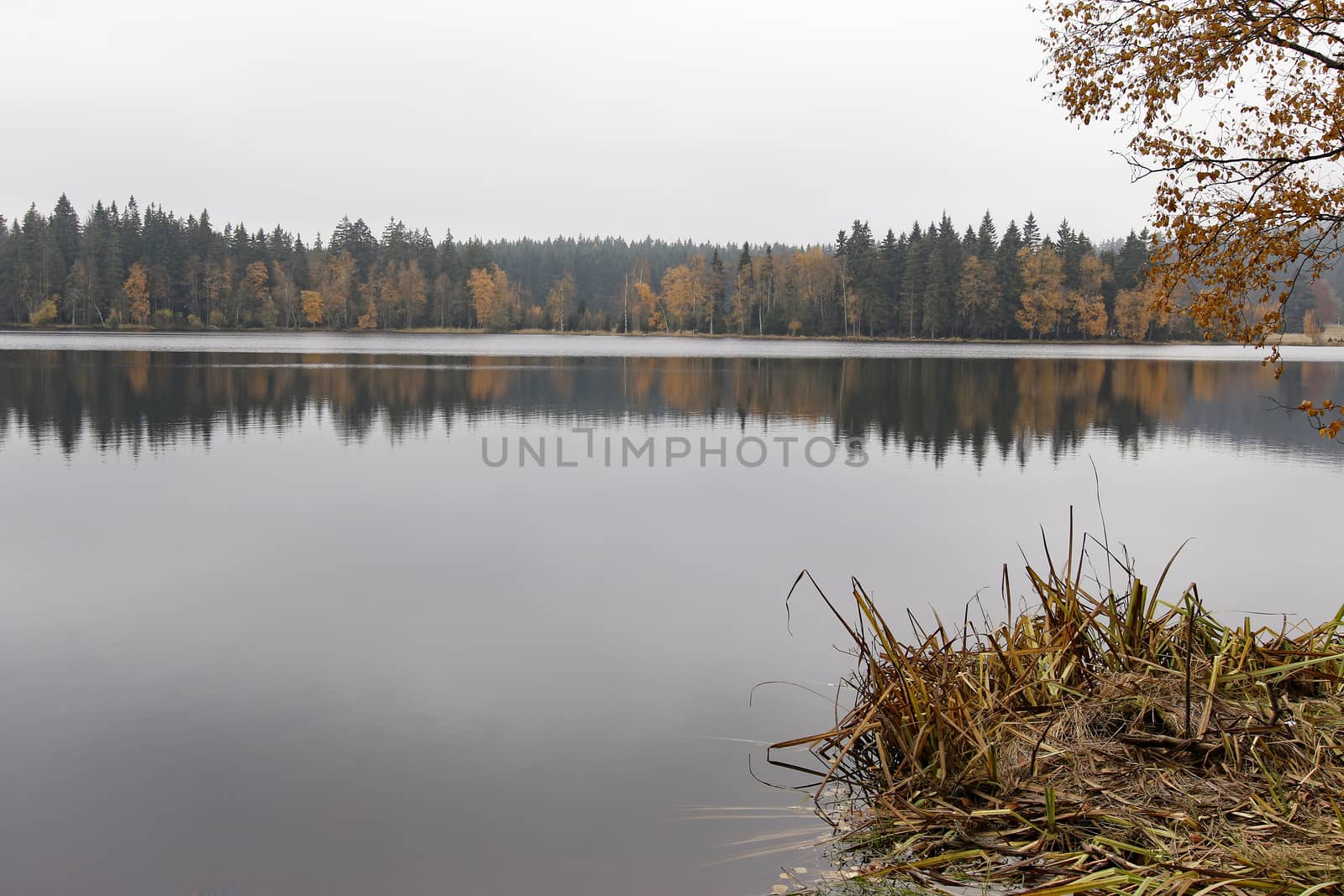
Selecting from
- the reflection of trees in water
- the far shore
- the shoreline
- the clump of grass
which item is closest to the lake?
the reflection of trees in water

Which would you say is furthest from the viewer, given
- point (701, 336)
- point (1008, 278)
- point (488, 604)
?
point (701, 336)

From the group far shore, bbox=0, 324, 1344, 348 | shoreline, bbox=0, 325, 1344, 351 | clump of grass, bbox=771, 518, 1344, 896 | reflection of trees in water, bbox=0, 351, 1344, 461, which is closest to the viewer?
clump of grass, bbox=771, 518, 1344, 896

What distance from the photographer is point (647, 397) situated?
33.7 meters

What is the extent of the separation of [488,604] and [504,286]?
126 meters

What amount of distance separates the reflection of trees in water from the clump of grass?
48.2 ft

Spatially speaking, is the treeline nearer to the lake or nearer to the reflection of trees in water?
the reflection of trees in water

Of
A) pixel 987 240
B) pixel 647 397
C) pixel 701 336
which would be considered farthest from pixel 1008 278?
pixel 647 397

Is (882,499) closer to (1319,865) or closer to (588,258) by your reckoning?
(1319,865)

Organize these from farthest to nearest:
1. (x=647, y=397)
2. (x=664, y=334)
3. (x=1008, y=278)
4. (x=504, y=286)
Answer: (x=504, y=286) → (x=664, y=334) → (x=1008, y=278) → (x=647, y=397)

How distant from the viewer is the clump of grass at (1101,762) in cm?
441

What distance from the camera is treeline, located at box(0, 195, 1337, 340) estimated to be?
97.4 metres

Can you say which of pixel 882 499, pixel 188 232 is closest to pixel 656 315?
pixel 188 232

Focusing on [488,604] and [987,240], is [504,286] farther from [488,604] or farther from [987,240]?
[488,604]

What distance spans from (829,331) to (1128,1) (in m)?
97.3
